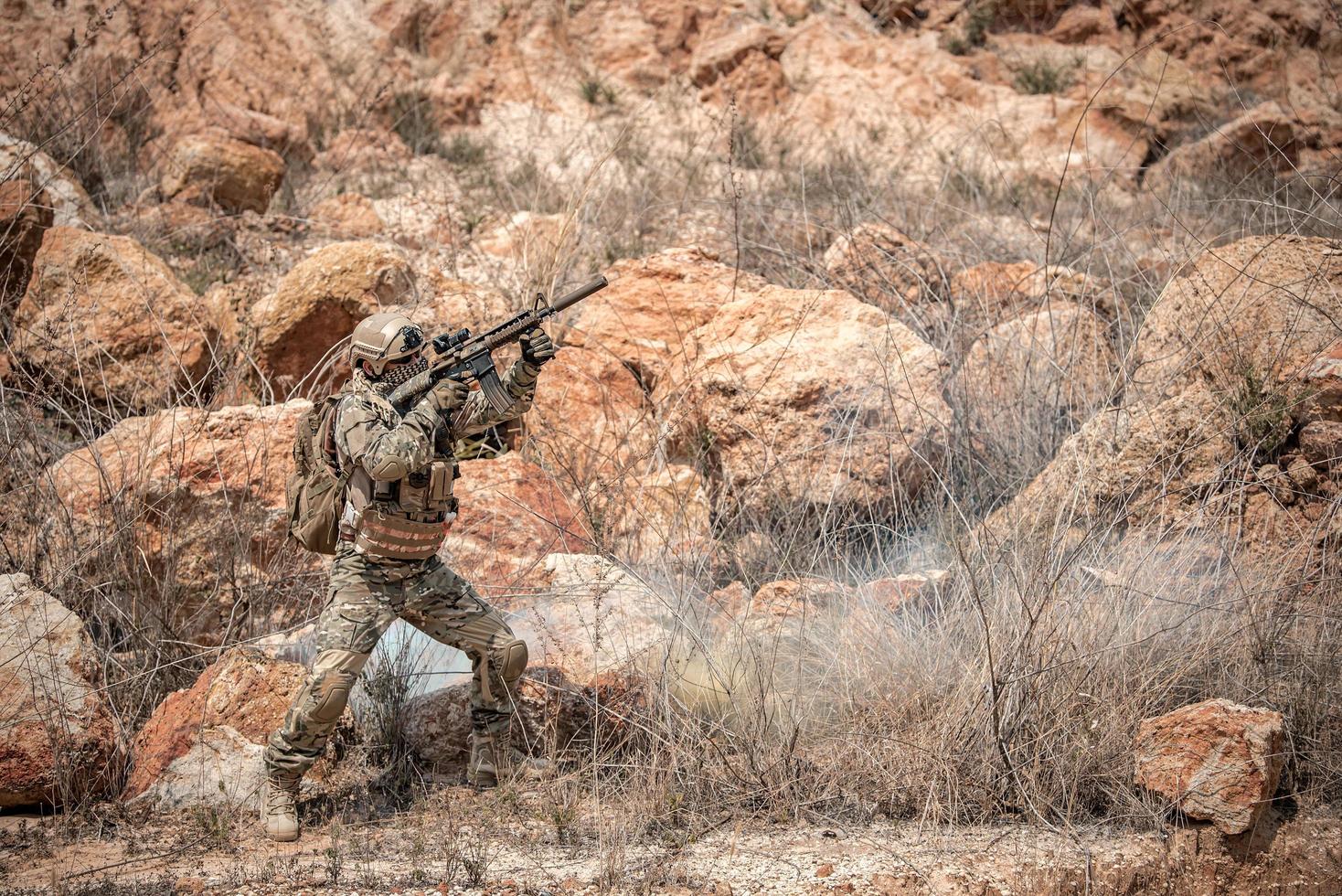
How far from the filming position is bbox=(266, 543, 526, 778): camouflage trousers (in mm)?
3471

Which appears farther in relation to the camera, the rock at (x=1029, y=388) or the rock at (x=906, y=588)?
the rock at (x=1029, y=388)

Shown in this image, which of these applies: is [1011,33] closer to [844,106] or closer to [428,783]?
[844,106]

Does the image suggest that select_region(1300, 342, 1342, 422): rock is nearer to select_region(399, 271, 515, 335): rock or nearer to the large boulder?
the large boulder

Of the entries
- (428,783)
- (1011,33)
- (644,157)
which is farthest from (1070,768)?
(1011,33)

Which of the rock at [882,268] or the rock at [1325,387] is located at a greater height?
the rock at [882,268]

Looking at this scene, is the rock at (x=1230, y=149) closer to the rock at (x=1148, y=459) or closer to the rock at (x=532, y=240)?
the rock at (x=1148, y=459)

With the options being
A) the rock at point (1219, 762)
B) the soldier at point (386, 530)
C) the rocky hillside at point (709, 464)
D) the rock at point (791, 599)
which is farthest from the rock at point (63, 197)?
the rock at point (1219, 762)

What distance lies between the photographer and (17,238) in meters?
5.78

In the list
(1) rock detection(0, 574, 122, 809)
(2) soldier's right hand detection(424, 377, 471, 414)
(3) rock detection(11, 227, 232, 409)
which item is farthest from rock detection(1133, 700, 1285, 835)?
(3) rock detection(11, 227, 232, 409)

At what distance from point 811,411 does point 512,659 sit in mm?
2010

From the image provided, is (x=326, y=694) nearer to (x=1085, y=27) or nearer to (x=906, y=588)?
(x=906, y=588)

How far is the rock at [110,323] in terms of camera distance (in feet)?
18.7

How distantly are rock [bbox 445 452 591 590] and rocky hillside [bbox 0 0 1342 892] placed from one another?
0.07 feet

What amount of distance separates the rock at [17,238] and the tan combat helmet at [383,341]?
324cm
